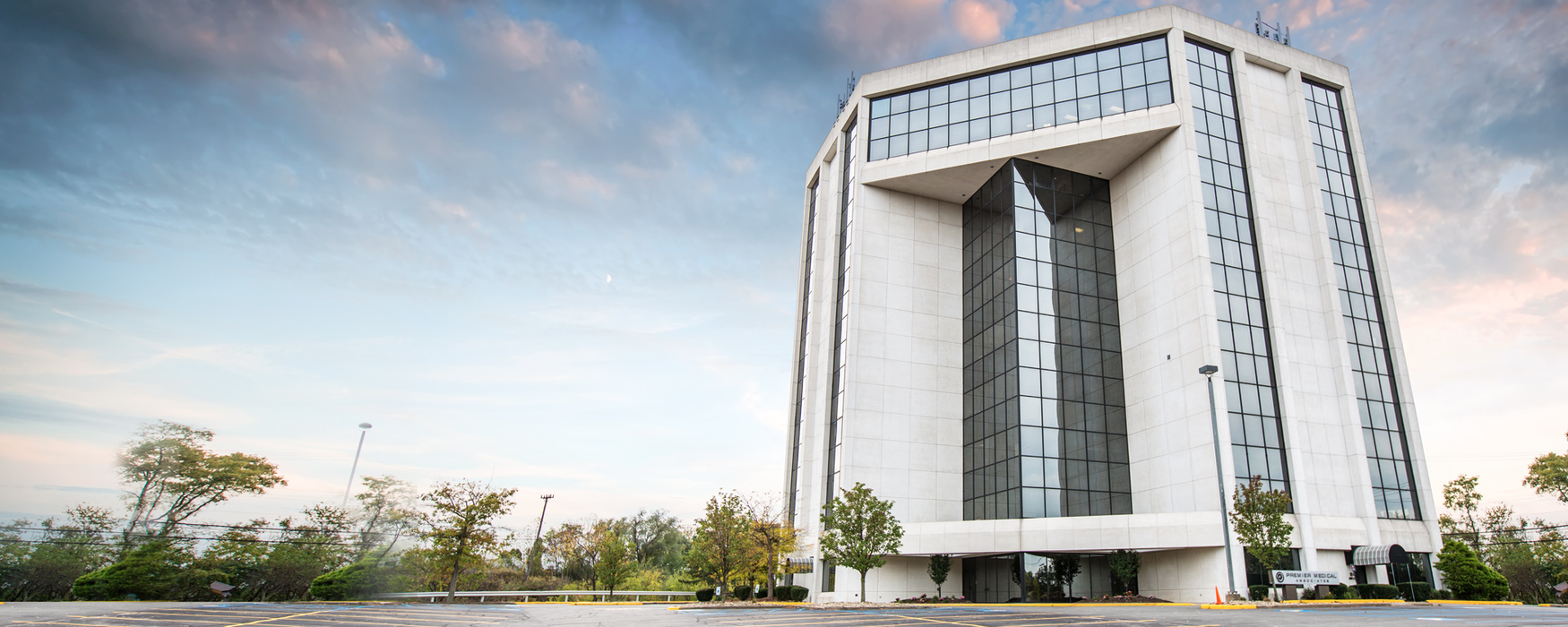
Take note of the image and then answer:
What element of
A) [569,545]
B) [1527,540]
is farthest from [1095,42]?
[569,545]

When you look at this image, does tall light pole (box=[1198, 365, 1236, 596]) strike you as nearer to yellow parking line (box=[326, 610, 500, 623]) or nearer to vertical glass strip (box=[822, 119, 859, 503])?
vertical glass strip (box=[822, 119, 859, 503])

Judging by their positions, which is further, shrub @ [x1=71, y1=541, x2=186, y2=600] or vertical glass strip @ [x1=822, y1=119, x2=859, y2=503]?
vertical glass strip @ [x1=822, y1=119, x2=859, y2=503]

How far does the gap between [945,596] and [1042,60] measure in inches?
1533

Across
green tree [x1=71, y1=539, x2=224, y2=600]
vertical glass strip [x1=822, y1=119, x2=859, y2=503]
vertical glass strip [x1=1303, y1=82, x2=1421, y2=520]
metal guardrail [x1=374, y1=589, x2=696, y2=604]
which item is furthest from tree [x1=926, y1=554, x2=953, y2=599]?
green tree [x1=71, y1=539, x2=224, y2=600]

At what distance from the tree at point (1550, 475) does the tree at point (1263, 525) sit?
124 feet

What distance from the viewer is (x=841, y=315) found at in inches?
2488

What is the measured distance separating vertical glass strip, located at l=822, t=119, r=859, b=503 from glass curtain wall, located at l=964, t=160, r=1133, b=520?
30.6 ft

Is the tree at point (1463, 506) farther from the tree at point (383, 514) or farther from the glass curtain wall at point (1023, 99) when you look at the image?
the tree at point (383, 514)

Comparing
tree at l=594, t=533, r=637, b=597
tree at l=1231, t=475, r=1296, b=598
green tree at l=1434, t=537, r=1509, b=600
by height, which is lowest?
tree at l=594, t=533, r=637, b=597

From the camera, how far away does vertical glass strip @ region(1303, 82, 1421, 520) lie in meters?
48.1

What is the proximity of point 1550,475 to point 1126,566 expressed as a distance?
1628 inches

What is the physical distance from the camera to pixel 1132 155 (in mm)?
55969

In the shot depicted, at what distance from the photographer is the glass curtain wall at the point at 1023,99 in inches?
2159

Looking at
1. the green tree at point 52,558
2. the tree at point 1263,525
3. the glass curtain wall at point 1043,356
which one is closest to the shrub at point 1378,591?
the tree at point 1263,525
